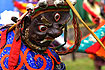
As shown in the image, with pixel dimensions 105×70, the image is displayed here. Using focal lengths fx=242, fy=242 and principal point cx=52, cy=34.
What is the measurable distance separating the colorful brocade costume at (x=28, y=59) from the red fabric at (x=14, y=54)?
0.09ft

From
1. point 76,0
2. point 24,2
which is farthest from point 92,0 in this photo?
point 76,0

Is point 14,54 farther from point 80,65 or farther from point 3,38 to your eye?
point 80,65

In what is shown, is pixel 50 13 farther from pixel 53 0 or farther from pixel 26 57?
pixel 26 57

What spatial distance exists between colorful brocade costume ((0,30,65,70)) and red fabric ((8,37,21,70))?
1.1 inches

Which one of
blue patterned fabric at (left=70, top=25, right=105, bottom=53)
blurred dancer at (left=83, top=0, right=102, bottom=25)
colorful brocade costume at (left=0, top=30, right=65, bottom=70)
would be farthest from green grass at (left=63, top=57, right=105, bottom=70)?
colorful brocade costume at (left=0, top=30, right=65, bottom=70)

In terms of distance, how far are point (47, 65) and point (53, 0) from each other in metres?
0.46

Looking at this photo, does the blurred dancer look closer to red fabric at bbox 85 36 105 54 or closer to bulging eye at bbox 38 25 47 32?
red fabric at bbox 85 36 105 54

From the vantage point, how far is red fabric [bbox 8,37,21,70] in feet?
5.31

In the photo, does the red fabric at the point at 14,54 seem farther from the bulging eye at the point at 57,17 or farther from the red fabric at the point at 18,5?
the red fabric at the point at 18,5

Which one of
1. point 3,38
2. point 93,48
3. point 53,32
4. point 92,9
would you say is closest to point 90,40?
point 93,48

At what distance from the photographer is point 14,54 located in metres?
1.64

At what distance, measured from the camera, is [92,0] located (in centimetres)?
505

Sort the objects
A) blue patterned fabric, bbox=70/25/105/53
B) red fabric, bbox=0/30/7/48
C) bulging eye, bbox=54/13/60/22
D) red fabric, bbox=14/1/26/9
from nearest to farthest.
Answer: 1. bulging eye, bbox=54/13/60/22
2. red fabric, bbox=0/30/7/48
3. blue patterned fabric, bbox=70/25/105/53
4. red fabric, bbox=14/1/26/9

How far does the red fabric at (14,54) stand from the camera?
5.31 feet
